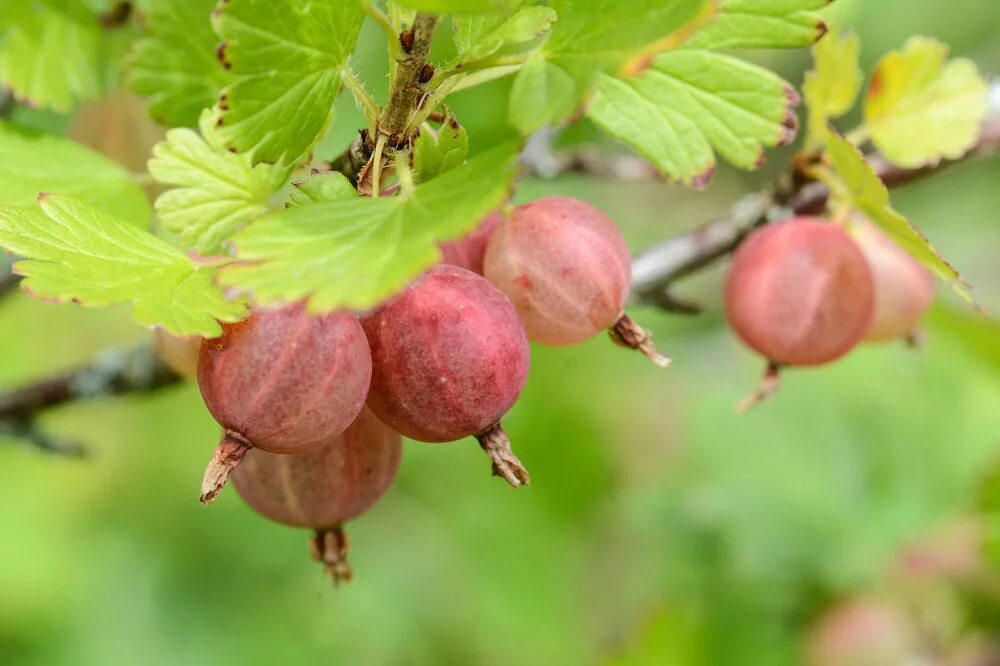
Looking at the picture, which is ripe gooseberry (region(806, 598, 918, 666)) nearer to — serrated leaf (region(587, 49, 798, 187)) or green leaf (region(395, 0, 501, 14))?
serrated leaf (region(587, 49, 798, 187))

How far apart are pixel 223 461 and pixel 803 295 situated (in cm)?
58

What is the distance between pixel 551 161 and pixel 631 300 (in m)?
0.41

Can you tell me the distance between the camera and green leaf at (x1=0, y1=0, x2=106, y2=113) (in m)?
1.19

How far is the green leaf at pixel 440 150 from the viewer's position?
0.75 m

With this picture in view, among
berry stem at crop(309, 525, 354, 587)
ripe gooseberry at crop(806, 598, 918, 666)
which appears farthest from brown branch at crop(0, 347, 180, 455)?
ripe gooseberry at crop(806, 598, 918, 666)

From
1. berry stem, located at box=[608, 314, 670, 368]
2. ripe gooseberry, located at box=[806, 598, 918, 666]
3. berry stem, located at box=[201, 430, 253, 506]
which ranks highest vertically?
berry stem, located at box=[201, 430, 253, 506]

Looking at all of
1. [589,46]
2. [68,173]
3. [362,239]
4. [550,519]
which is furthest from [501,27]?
[550,519]

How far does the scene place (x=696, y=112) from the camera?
0.90 m

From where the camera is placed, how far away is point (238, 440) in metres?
0.74

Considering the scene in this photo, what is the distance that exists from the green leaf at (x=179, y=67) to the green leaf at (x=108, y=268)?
1.03 feet

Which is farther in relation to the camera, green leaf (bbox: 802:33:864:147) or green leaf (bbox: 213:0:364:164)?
green leaf (bbox: 802:33:864:147)

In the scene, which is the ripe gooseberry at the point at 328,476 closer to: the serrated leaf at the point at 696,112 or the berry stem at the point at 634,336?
the berry stem at the point at 634,336

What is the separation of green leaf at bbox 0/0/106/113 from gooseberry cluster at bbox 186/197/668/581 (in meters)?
0.64

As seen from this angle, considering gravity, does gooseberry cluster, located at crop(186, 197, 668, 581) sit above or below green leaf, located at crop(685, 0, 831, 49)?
below
